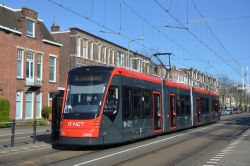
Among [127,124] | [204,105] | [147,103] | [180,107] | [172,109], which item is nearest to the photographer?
[127,124]

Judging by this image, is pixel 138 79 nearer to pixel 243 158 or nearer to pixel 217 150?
pixel 217 150

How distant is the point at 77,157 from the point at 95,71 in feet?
13.4

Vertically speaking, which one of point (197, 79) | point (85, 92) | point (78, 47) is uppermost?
point (197, 79)

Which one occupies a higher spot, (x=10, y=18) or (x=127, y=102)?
(x=10, y=18)

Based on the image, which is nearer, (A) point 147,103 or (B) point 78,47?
(A) point 147,103

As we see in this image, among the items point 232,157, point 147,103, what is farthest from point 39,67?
point 232,157

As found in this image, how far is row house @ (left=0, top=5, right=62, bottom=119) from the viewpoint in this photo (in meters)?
39.1

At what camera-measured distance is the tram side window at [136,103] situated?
1913 centimetres

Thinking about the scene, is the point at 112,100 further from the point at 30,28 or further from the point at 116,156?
the point at 30,28

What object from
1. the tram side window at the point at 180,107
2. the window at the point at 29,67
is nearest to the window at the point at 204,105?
the tram side window at the point at 180,107

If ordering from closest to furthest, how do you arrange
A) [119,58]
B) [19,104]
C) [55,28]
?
[19,104], [55,28], [119,58]

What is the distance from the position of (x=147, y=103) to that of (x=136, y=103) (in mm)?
1665

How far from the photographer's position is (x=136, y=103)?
63.4ft

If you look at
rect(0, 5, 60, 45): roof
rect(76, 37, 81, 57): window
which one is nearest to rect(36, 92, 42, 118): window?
rect(0, 5, 60, 45): roof
